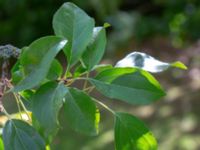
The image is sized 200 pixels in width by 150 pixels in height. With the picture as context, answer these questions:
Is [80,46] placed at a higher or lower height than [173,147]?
higher

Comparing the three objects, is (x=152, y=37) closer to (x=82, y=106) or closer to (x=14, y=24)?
(x=14, y=24)

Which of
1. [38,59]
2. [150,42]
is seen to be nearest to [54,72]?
[38,59]

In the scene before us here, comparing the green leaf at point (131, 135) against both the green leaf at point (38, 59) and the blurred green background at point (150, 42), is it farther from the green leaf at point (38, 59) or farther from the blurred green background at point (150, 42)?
the blurred green background at point (150, 42)

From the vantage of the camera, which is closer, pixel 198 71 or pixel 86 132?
pixel 86 132

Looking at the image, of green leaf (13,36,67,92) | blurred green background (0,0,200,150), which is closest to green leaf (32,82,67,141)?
green leaf (13,36,67,92)

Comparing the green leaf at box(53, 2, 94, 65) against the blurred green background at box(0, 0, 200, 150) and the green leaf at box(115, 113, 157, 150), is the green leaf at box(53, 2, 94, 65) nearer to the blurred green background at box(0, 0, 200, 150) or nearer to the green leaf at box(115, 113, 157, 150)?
the green leaf at box(115, 113, 157, 150)

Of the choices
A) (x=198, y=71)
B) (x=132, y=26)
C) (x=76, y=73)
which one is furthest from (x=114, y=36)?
(x=76, y=73)
